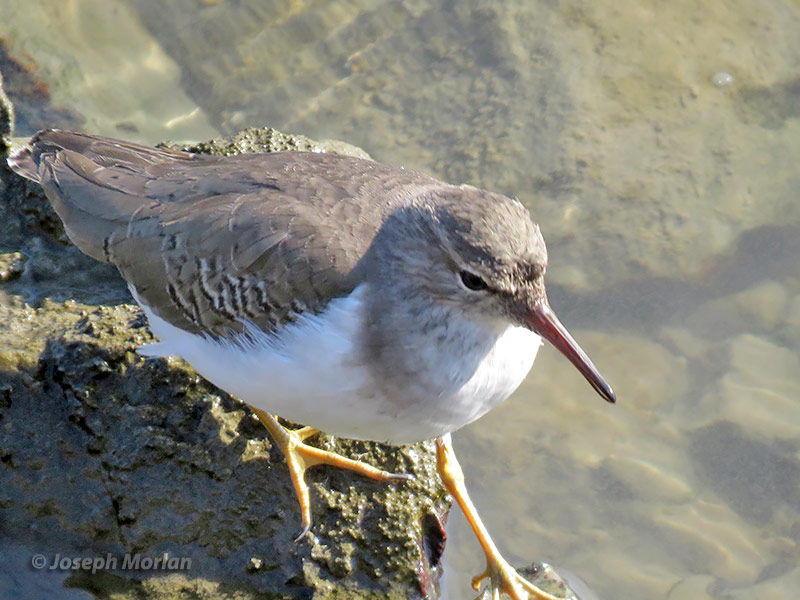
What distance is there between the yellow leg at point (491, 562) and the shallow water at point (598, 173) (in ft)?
0.88

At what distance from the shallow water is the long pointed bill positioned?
1.80 m

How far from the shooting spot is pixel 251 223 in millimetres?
4055

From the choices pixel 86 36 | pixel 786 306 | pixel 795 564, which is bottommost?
pixel 795 564

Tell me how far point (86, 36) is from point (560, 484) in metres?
6.23

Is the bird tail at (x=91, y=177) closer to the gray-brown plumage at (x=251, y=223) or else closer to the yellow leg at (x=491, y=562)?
the gray-brown plumage at (x=251, y=223)

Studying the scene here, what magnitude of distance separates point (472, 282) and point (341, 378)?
2.22 ft

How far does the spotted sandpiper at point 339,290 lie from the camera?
3.74 meters

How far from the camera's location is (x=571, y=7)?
8750mm

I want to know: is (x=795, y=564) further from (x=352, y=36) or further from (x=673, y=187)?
(x=352, y=36)

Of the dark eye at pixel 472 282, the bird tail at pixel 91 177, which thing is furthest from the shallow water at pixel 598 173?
the bird tail at pixel 91 177

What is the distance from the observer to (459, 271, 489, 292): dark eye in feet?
12.0

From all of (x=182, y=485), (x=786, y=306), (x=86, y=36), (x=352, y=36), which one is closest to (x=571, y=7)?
(x=352, y=36)

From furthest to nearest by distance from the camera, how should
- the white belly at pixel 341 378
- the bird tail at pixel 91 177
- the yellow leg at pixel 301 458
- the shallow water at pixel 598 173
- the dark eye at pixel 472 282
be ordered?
the shallow water at pixel 598 173 → the bird tail at pixel 91 177 → the yellow leg at pixel 301 458 → the white belly at pixel 341 378 → the dark eye at pixel 472 282

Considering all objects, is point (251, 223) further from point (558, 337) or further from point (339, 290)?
point (558, 337)
